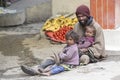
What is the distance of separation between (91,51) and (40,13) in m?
6.90

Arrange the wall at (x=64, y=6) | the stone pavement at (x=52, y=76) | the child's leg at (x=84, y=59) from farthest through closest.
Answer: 1. the wall at (x=64, y=6)
2. the child's leg at (x=84, y=59)
3. the stone pavement at (x=52, y=76)

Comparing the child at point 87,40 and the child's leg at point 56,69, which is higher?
the child at point 87,40

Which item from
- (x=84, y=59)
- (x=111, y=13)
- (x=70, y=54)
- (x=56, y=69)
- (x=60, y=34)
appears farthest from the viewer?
(x=60, y=34)

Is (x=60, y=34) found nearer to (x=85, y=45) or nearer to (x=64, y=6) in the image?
(x=64, y=6)

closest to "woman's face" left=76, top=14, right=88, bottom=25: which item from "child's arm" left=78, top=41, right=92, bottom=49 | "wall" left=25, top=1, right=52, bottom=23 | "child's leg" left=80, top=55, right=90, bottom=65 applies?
"child's arm" left=78, top=41, right=92, bottom=49

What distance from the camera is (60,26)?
33.7ft

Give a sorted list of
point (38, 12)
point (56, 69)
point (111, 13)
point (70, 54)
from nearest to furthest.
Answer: point (56, 69) → point (70, 54) → point (111, 13) → point (38, 12)

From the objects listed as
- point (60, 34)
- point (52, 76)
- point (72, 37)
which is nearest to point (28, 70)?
point (52, 76)

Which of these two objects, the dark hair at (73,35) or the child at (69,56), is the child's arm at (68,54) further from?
the dark hair at (73,35)

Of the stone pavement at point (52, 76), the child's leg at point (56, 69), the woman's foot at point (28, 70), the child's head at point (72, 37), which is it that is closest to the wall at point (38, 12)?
the stone pavement at point (52, 76)

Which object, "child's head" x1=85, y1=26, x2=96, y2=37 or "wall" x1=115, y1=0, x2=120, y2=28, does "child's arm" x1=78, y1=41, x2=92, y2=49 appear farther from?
"wall" x1=115, y1=0, x2=120, y2=28

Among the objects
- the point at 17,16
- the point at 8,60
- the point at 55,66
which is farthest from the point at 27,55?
the point at 17,16

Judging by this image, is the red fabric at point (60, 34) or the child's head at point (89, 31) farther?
the red fabric at point (60, 34)

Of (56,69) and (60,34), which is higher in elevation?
(56,69)
